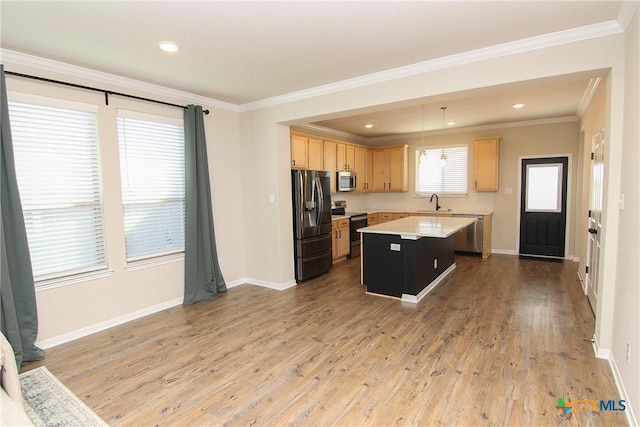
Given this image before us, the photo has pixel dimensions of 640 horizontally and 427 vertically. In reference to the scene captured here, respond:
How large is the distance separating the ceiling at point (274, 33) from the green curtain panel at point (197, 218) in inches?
25.9

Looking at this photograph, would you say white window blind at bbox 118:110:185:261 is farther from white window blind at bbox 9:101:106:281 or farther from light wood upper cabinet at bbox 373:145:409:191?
light wood upper cabinet at bbox 373:145:409:191

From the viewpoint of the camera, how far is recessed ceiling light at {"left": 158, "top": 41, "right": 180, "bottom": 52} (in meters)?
2.77

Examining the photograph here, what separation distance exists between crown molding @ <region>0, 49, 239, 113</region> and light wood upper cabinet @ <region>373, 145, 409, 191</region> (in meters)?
4.17

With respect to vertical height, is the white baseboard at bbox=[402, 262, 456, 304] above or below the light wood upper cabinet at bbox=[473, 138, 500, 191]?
below

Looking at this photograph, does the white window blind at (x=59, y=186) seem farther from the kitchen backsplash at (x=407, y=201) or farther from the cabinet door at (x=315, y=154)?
the kitchen backsplash at (x=407, y=201)

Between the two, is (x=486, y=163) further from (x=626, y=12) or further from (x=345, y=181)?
(x=626, y=12)

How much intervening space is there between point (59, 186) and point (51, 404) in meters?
1.93

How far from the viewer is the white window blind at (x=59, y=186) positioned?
303 cm

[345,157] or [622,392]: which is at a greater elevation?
[345,157]

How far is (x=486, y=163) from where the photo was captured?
22.1 ft

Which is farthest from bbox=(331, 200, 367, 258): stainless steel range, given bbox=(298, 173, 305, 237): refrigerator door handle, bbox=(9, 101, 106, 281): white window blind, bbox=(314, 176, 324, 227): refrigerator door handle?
bbox=(9, 101, 106, 281): white window blind

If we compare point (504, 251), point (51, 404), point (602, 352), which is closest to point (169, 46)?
point (51, 404)

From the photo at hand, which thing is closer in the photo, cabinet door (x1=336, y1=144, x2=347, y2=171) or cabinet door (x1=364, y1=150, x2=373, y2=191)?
cabinet door (x1=336, y1=144, x2=347, y2=171)

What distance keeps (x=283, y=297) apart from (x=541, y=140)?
223 inches
